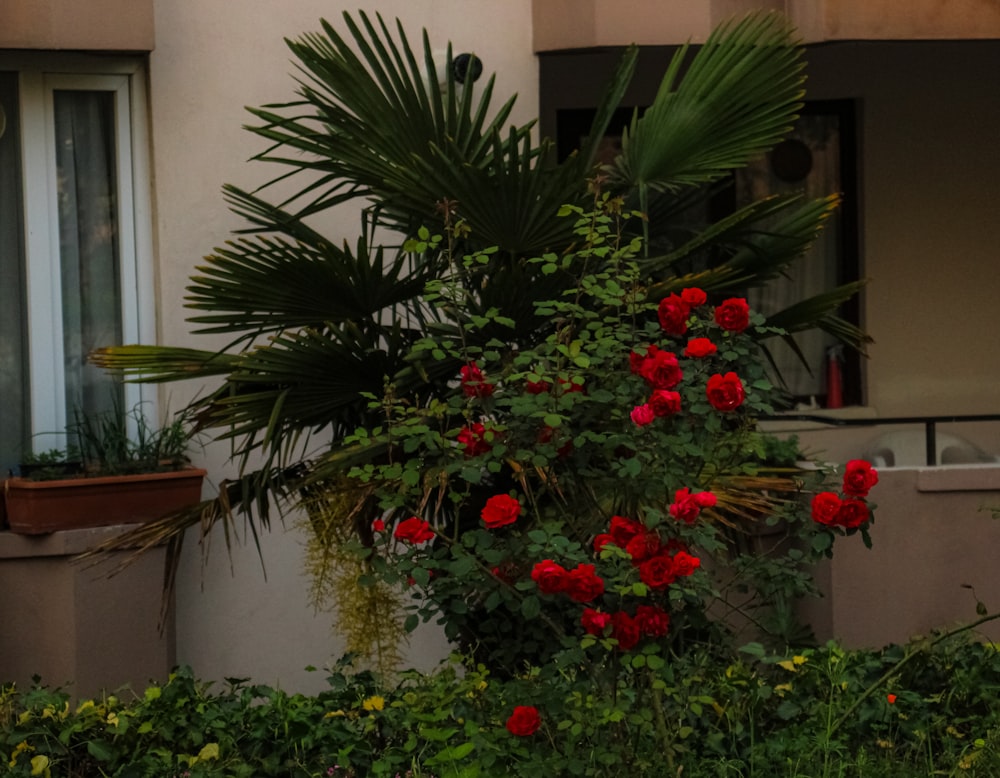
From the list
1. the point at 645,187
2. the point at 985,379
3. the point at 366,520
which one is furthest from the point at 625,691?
the point at 985,379

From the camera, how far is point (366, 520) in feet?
19.9

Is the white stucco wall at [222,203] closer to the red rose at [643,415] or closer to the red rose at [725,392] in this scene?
the red rose at [643,415]

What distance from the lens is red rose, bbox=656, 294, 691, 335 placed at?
4559 mm

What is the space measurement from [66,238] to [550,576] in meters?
4.02

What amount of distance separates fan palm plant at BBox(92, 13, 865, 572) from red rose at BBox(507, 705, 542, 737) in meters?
1.47

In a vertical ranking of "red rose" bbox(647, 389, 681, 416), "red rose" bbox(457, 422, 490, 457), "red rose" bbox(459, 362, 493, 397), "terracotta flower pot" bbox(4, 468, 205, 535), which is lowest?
"terracotta flower pot" bbox(4, 468, 205, 535)

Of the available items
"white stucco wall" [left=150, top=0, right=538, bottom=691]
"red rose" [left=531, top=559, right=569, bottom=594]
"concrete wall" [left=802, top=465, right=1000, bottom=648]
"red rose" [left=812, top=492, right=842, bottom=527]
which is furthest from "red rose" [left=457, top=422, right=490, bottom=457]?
"concrete wall" [left=802, top=465, right=1000, bottom=648]

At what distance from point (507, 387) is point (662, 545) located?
30.9 inches

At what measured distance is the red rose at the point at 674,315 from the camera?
456 centimetres

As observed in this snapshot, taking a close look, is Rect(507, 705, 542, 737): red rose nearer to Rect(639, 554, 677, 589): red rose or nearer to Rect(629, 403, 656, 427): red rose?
Rect(639, 554, 677, 589): red rose

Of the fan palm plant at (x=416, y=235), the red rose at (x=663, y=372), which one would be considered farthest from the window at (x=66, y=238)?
the red rose at (x=663, y=372)

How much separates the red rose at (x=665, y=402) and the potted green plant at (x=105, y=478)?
3026 mm

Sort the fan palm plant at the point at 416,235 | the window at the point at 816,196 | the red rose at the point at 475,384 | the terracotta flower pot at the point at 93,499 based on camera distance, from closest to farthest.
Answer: the red rose at the point at 475,384, the fan palm plant at the point at 416,235, the terracotta flower pot at the point at 93,499, the window at the point at 816,196

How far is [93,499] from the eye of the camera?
22.6 ft
